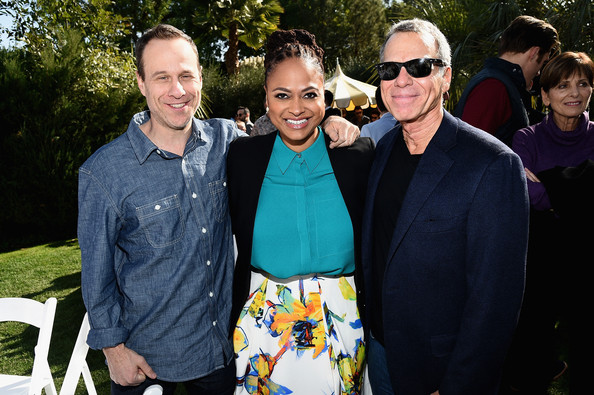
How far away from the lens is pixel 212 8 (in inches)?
736

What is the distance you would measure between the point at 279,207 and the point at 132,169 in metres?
0.72

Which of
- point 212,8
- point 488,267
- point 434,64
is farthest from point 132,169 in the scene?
point 212,8

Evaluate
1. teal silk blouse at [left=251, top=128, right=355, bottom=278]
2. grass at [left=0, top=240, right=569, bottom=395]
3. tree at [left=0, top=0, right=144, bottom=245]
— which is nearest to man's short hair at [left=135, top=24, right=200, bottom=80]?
teal silk blouse at [left=251, top=128, right=355, bottom=278]

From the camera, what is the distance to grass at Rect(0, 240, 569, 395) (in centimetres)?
395

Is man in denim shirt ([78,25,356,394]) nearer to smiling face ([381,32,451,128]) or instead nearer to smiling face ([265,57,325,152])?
smiling face ([265,57,325,152])

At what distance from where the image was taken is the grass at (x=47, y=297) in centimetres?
395

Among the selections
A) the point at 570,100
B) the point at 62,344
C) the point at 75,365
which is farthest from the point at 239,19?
the point at 75,365

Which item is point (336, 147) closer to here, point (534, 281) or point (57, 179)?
point (534, 281)

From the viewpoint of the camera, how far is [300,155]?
82.4 inches

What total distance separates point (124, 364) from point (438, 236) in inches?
60.4

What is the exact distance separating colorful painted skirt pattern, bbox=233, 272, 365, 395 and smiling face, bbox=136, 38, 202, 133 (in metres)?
0.91

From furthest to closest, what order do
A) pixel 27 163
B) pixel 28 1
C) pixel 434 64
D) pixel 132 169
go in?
pixel 28 1 < pixel 27 163 < pixel 132 169 < pixel 434 64

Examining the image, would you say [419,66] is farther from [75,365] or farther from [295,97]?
[75,365]

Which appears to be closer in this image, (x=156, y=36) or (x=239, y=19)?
(x=156, y=36)
